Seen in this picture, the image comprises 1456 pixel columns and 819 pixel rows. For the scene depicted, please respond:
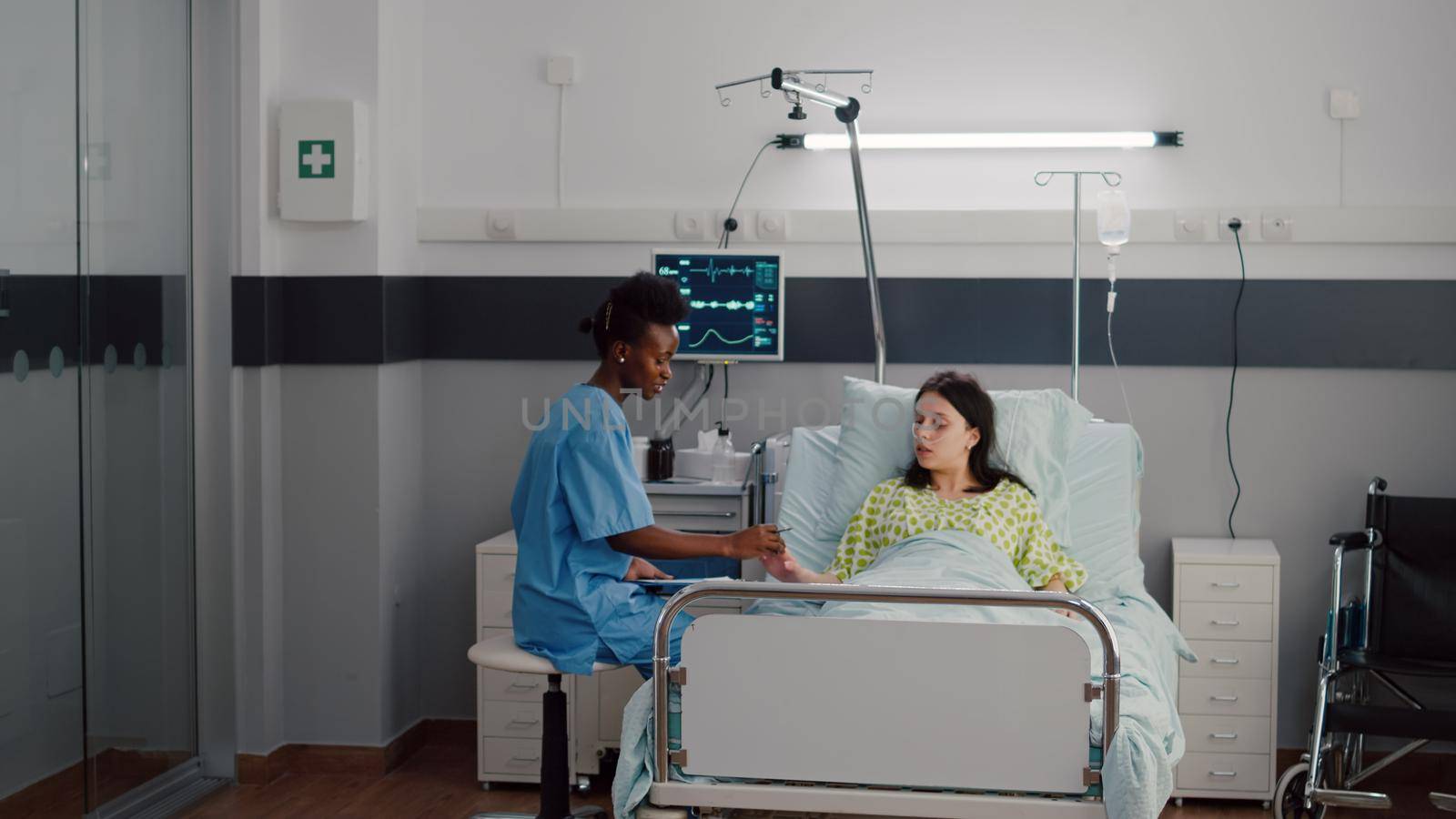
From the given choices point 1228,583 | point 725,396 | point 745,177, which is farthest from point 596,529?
point 1228,583

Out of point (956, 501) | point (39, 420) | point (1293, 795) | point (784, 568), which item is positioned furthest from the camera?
point (1293, 795)

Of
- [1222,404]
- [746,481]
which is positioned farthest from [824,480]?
[1222,404]

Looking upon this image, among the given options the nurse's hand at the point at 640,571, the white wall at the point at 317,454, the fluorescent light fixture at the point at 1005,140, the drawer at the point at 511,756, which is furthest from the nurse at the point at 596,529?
the fluorescent light fixture at the point at 1005,140

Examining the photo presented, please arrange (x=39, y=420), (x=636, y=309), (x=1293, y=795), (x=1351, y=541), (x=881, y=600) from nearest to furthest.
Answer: (x=881, y=600), (x=636, y=309), (x=39, y=420), (x=1293, y=795), (x=1351, y=541)

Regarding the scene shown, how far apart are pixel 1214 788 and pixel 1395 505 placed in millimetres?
891

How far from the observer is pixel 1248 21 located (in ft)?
12.4

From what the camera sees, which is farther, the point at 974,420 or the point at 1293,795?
the point at 1293,795

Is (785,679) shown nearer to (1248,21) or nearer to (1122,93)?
(1122,93)

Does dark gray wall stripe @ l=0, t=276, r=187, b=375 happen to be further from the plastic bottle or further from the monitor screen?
the plastic bottle

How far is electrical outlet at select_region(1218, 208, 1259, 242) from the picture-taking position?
148 inches

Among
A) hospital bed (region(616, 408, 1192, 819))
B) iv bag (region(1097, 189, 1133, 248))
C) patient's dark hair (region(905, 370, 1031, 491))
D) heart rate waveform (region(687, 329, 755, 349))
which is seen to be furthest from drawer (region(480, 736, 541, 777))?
iv bag (region(1097, 189, 1133, 248))

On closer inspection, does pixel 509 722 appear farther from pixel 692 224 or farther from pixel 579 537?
pixel 692 224

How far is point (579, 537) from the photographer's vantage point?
107 inches

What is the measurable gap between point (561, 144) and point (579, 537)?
1.68 meters
